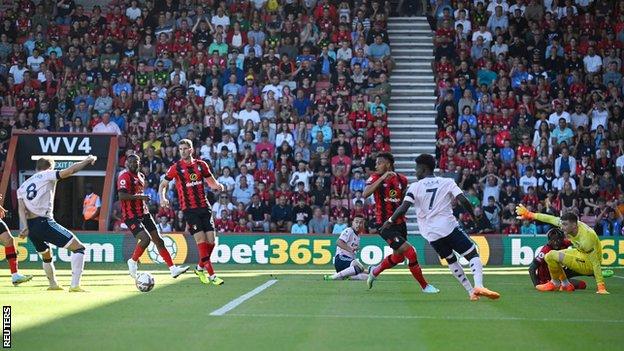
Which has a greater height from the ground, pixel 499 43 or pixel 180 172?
pixel 499 43

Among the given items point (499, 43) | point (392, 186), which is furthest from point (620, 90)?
point (392, 186)

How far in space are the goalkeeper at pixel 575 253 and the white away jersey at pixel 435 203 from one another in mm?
2496

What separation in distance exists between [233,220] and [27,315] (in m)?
17.9

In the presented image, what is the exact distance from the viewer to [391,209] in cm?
1870

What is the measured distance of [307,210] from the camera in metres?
31.2

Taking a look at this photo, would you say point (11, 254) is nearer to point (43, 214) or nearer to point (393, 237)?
point (43, 214)

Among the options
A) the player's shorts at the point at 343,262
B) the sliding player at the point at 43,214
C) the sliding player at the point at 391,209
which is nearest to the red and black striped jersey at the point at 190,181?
the sliding player at the point at 43,214

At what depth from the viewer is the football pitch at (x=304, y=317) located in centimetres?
1146

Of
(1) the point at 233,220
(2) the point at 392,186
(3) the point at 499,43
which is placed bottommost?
(1) the point at 233,220

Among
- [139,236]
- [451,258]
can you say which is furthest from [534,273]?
[139,236]

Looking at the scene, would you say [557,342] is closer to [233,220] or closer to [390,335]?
[390,335]

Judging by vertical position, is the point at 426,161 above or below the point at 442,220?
above

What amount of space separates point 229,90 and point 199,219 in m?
14.9

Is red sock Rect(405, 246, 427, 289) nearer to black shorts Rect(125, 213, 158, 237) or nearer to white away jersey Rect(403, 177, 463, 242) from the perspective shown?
white away jersey Rect(403, 177, 463, 242)
